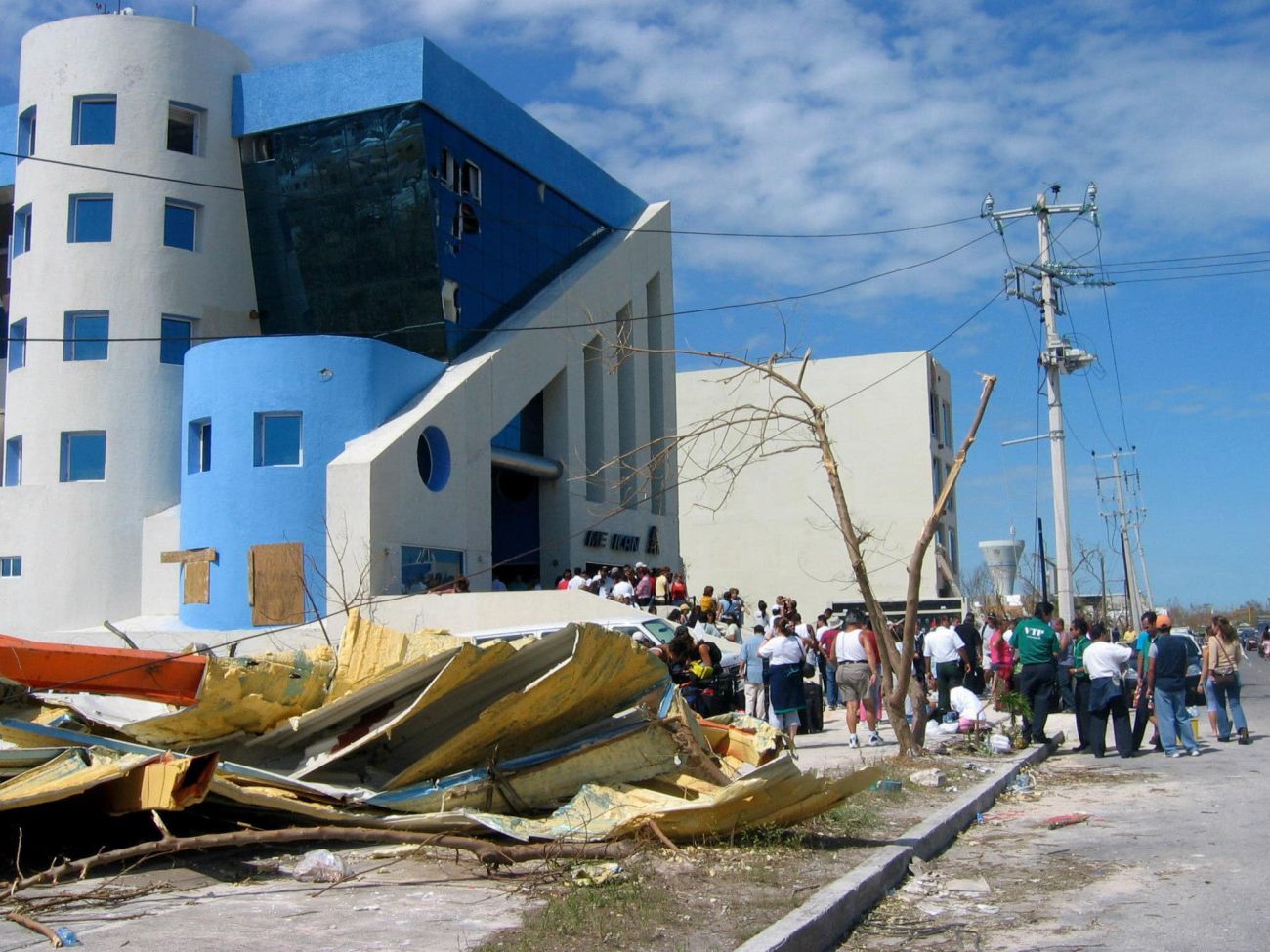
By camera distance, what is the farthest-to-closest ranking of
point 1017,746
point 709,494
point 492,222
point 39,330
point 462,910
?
point 709,494 < point 492,222 < point 39,330 < point 1017,746 < point 462,910

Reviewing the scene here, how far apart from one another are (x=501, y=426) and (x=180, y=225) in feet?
32.2

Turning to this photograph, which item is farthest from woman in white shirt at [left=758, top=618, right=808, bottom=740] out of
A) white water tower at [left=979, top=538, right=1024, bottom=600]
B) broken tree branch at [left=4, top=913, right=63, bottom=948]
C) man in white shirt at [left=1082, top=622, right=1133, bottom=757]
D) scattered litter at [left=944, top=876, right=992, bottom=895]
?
white water tower at [left=979, top=538, right=1024, bottom=600]

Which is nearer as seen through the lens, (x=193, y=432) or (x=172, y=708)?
(x=172, y=708)

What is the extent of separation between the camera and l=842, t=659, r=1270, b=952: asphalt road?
628 cm

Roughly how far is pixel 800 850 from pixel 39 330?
2817cm

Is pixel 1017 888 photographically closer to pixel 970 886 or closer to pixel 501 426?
pixel 970 886

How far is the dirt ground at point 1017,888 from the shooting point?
20.7 feet

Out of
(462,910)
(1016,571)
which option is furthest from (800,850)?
(1016,571)

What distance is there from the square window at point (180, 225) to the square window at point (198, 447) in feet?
19.0

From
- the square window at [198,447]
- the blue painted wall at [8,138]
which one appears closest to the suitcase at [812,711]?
the square window at [198,447]

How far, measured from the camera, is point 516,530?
3406cm

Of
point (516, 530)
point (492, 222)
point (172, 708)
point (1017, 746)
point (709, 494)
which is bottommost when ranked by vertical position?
point (1017, 746)

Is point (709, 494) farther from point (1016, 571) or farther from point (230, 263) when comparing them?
point (230, 263)

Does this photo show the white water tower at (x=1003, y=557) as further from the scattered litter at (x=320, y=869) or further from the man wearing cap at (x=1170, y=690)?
the scattered litter at (x=320, y=869)
